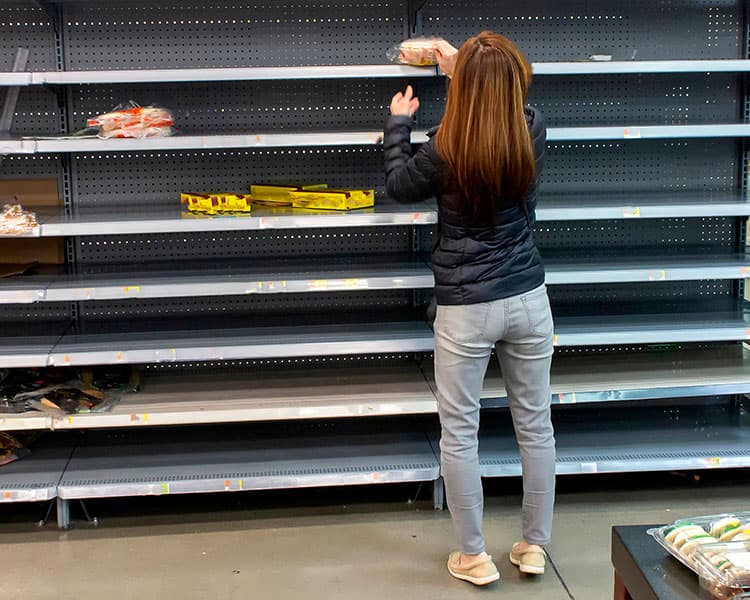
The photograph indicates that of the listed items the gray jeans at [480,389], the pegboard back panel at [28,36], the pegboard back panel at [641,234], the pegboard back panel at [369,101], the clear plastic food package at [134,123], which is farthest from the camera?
the pegboard back panel at [641,234]

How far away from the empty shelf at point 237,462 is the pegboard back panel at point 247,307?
1.75ft

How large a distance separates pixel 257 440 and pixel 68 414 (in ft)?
2.77

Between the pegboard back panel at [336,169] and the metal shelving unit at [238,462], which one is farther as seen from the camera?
the pegboard back panel at [336,169]

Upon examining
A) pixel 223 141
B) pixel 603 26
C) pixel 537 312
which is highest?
pixel 603 26

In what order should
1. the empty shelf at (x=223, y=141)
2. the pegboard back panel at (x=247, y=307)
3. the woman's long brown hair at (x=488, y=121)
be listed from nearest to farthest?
1. the woman's long brown hair at (x=488, y=121)
2. the empty shelf at (x=223, y=141)
3. the pegboard back panel at (x=247, y=307)

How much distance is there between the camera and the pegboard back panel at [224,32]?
402 centimetres

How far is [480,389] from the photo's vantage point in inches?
122

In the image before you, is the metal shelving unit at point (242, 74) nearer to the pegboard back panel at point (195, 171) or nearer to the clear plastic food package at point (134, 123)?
the clear plastic food package at point (134, 123)

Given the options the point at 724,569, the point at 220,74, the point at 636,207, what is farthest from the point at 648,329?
the point at 724,569

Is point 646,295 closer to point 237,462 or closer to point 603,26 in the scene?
point 603,26

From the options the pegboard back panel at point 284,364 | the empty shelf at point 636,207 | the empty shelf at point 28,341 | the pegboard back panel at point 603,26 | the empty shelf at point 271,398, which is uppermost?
the pegboard back panel at point 603,26

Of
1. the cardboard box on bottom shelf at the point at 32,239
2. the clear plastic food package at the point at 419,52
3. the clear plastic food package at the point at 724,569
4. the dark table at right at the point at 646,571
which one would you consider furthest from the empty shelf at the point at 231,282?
the clear plastic food package at the point at 724,569

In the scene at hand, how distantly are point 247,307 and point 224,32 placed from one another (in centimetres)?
122

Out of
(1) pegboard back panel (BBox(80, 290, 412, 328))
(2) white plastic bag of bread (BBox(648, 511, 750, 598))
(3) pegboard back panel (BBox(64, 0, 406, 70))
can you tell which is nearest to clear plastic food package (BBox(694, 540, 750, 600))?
(2) white plastic bag of bread (BBox(648, 511, 750, 598))
